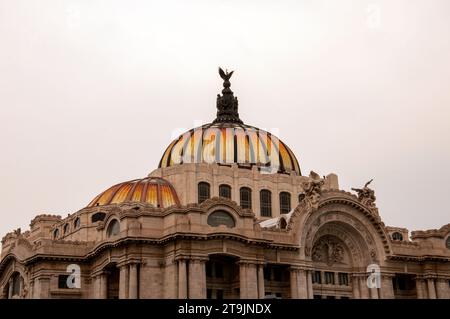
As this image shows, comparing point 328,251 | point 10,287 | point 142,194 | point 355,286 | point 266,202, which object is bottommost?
point 355,286

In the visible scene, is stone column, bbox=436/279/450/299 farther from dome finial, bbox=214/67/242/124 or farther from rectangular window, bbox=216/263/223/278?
dome finial, bbox=214/67/242/124

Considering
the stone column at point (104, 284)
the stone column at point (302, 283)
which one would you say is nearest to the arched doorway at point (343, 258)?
the stone column at point (302, 283)

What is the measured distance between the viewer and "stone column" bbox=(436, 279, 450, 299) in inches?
3029

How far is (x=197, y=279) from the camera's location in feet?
203

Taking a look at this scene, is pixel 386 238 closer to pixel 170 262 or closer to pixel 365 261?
pixel 365 261

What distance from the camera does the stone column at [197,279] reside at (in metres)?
61.2

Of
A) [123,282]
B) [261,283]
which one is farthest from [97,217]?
[261,283]

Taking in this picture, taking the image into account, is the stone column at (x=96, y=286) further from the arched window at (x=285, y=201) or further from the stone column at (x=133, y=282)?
the arched window at (x=285, y=201)

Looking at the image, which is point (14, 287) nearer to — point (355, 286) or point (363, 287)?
point (355, 286)

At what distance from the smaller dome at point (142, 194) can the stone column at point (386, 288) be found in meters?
23.0

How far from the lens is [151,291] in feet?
207

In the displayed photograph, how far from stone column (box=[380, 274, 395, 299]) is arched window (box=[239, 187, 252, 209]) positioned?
56.8 feet

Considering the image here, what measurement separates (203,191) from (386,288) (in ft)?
73.1

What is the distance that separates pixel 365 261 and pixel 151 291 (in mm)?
23953
